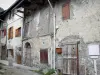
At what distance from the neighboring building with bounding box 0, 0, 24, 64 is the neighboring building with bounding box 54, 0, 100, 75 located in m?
5.65

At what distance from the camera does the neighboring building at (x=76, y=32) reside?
888 cm

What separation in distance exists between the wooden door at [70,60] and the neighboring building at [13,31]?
274 inches

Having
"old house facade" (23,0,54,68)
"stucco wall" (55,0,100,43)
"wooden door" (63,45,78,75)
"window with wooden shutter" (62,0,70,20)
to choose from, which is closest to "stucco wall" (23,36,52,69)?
"old house facade" (23,0,54,68)

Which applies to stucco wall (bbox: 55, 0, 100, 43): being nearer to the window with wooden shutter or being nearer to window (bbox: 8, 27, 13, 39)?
the window with wooden shutter

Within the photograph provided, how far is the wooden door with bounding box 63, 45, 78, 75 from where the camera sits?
9781mm

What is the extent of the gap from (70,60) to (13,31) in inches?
431

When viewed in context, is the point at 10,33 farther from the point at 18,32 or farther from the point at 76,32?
the point at 76,32

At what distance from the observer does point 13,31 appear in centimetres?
1941

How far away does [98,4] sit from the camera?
8703 millimetres

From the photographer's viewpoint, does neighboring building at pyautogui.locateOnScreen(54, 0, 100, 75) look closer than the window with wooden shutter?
Yes

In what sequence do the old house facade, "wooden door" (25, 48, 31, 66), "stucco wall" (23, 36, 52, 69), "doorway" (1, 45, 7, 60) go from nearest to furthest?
"stucco wall" (23, 36, 52, 69)
the old house facade
"wooden door" (25, 48, 31, 66)
"doorway" (1, 45, 7, 60)

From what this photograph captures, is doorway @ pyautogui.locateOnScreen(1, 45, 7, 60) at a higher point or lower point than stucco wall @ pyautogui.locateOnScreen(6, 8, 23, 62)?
lower

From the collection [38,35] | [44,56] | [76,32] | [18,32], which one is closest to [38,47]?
[38,35]

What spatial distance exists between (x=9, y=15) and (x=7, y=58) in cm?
540
